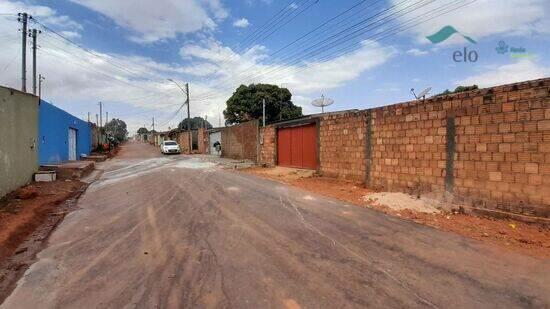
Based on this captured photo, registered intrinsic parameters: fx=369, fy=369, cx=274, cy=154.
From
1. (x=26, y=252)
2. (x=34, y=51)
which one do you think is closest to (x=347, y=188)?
(x=26, y=252)

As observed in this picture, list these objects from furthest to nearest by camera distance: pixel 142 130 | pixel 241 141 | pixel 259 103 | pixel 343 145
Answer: pixel 142 130 → pixel 259 103 → pixel 241 141 → pixel 343 145

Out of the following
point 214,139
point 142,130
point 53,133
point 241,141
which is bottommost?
point 241,141

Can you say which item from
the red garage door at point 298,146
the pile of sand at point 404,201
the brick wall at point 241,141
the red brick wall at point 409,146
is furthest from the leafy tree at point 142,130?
the pile of sand at point 404,201

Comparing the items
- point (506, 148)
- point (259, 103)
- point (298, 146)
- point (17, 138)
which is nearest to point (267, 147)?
point (298, 146)

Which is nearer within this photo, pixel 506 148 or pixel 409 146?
pixel 506 148

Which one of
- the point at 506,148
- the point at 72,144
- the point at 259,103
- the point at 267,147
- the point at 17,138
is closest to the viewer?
the point at 506,148

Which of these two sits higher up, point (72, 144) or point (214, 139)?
point (214, 139)

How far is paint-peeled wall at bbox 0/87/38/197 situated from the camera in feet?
34.1

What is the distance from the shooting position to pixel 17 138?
461 inches

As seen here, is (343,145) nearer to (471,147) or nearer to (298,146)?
(298,146)

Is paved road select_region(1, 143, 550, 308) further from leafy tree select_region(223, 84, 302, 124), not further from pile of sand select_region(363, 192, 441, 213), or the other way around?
leafy tree select_region(223, 84, 302, 124)

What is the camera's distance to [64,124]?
24.2 metres

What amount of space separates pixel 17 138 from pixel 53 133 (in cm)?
1009

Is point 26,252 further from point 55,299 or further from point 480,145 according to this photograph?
point 480,145
